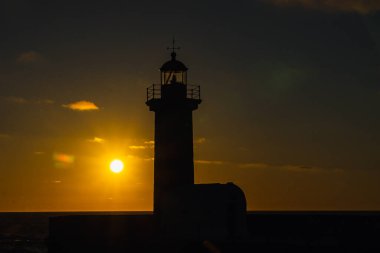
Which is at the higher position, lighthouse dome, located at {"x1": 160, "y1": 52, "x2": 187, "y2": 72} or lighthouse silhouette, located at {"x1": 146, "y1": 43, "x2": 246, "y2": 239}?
lighthouse dome, located at {"x1": 160, "y1": 52, "x2": 187, "y2": 72}

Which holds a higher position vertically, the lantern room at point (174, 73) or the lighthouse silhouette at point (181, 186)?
the lantern room at point (174, 73)

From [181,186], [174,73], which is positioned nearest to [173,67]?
[174,73]

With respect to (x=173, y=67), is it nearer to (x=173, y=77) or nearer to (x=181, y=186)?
(x=173, y=77)

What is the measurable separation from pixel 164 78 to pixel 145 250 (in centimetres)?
1050

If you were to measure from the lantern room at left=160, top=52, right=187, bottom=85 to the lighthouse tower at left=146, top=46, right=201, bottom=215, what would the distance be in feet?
1.18

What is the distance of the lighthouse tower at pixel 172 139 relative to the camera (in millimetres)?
34125

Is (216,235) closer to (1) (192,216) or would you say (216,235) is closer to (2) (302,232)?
(1) (192,216)

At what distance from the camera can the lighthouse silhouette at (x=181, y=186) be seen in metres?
32.0

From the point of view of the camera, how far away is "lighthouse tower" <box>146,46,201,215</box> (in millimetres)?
34125

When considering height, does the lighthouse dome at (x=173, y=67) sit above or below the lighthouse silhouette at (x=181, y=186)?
above

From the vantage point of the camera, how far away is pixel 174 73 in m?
35.7

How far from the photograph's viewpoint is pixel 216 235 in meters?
31.8

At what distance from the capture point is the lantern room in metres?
35.6

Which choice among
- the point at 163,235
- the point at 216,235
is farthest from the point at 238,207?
the point at 163,235
